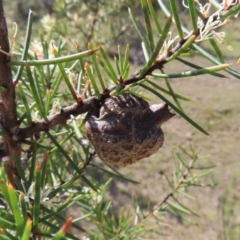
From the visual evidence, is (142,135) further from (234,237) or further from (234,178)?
(234,178)

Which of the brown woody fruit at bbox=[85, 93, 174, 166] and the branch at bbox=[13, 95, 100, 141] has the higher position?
the branch at bbox=[13, 95, 100, 141]

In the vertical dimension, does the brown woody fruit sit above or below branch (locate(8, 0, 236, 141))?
below

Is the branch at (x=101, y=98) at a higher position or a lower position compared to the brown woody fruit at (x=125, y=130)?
higher

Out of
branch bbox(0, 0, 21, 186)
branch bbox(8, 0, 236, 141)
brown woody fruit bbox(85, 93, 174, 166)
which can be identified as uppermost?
branch bbox(0, 0, 21, 186)

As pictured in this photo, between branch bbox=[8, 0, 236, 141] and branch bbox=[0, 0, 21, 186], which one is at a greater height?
branch bbox=[0, 0, 21, 186]

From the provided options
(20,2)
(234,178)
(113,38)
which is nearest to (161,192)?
(234,178)

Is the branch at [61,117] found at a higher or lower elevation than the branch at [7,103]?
lower

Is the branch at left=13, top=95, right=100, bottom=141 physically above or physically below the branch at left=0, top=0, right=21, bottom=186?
below

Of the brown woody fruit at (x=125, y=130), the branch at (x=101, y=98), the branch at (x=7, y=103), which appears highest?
the branch at (x=7, y=103)
